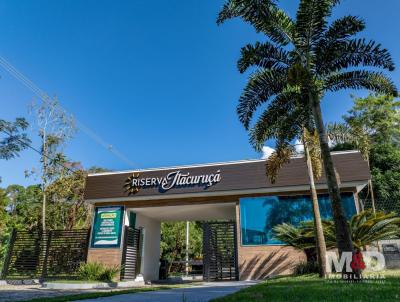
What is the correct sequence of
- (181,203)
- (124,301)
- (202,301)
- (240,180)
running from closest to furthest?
1. (202,301)
2. (124,301)
3. (240,180)
4. (181,203)

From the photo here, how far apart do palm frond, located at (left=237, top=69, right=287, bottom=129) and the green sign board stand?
9.88 metres

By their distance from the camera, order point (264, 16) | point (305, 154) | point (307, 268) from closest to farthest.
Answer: point (264, 16) → point (307, 268) → point (305, 154)

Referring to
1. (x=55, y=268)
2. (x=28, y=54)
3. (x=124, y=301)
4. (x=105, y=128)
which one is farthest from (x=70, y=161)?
(x=124, y=301)

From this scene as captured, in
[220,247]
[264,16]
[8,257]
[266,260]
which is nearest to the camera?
[264,16]

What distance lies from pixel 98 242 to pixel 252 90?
39.1 ft

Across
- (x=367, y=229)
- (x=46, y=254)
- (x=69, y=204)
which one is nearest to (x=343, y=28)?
(x=367, y=229)

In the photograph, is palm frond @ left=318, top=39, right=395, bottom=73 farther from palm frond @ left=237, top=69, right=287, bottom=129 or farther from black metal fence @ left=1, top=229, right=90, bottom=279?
black metal fence @ left=1, top=229, right=90, bottom=279

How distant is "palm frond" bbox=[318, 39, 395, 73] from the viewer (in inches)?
371

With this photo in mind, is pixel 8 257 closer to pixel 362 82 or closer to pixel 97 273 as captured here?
pixel 97 273

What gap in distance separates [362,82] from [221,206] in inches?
381

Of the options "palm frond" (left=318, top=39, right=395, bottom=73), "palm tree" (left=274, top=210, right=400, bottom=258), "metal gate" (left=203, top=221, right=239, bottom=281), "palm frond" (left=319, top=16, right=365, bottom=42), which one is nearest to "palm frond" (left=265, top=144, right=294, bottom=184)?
"palm tree" (left=274, top=210, right=400, bottom=258)

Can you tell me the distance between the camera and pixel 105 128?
24.1 m

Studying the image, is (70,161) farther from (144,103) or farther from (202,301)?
(202,301)

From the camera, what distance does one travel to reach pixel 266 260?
1432cm
